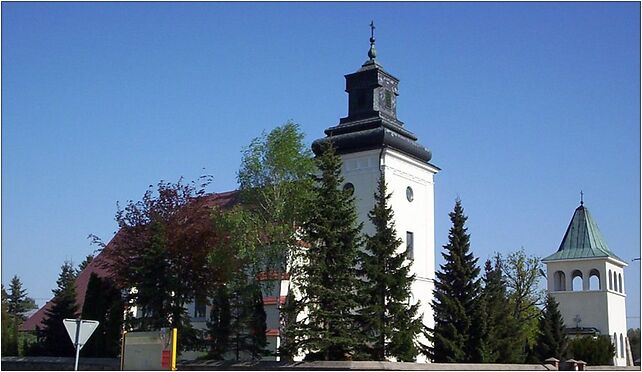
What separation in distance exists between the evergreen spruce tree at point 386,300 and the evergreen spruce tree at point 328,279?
670 mm

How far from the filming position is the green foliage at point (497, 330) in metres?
31.7

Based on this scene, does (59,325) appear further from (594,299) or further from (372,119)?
(594,299)

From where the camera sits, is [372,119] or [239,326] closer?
[239,326]

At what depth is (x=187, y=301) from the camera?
32.2m

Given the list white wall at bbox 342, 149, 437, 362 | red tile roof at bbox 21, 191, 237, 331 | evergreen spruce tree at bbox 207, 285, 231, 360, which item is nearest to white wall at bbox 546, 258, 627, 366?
white wall at bbox 342, 149, 437, 362

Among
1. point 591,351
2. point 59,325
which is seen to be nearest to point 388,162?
point 591,351

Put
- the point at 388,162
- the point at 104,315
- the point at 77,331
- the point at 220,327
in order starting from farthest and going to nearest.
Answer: the point at 388,162 < the point at 104,315 < the point at 220,327 < the point at 77,331

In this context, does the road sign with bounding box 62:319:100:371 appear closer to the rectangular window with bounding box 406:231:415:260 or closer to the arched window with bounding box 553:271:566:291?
the rectangular window with bounding box 406:231:415:260

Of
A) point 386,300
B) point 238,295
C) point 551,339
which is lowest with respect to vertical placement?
point 551,339

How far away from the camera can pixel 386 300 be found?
2980cm

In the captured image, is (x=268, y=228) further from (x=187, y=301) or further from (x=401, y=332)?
(x=401, y=332)

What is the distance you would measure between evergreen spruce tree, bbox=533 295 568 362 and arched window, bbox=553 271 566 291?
16.8 m

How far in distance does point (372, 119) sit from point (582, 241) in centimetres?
2374

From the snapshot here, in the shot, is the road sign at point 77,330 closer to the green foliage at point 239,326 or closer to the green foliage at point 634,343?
the green foliage at point 239,326
